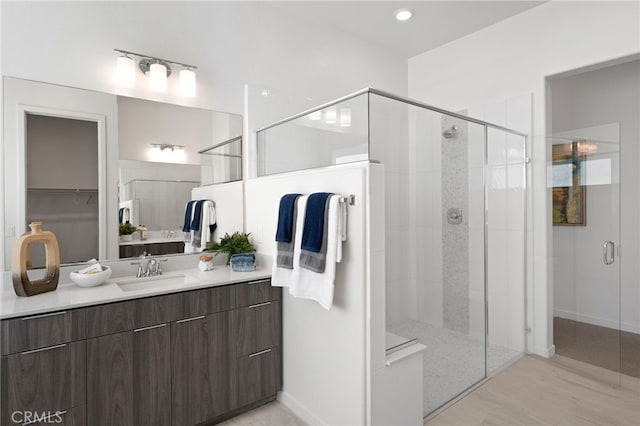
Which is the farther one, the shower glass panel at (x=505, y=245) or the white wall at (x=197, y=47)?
the shower glass panel at (x=505, y=245)

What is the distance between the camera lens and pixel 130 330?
174 centimetres

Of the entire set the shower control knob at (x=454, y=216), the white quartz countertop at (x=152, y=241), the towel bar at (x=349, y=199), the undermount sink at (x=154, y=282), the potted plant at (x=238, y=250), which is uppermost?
the towel bar at (x=349, y=199)

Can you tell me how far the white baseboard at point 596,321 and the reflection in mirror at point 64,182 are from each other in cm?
354

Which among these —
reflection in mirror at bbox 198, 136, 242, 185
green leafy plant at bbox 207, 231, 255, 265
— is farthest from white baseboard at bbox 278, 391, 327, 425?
reflection in mirror at bbox 198, 136, 242, 185

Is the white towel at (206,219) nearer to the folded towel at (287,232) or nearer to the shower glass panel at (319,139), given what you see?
the shower glass panel at (319,139)

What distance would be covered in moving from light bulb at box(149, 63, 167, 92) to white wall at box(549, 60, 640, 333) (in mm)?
3101

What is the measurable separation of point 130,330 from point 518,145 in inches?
124

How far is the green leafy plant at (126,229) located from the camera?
7.32 feet

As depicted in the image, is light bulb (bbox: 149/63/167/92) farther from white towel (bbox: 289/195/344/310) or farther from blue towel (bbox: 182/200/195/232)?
white towel (bbox: 289/195/344/310)

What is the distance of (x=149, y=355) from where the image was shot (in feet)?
5.90

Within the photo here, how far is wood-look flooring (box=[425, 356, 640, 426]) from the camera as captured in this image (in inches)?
83.0

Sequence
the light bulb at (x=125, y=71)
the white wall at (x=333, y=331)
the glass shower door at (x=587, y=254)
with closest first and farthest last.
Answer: the white wall at (x=333, y=331) → the light bulb at (x=125, y=71) → the glass shower door at (x=587, y=254)

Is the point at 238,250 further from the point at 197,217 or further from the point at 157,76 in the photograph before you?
the point at 157,76

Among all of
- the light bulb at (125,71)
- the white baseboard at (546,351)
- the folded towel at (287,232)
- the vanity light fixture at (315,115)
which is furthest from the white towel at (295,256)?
the white baseboard at (546,351)
